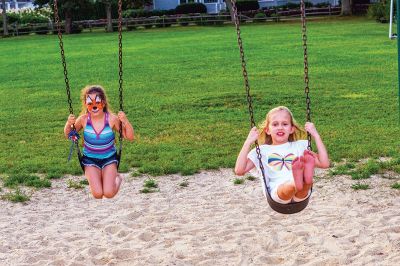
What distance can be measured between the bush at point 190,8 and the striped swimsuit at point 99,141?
5022 cm

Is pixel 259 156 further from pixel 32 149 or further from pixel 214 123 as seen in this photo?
pixel 214 123

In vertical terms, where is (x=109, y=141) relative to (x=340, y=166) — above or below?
above

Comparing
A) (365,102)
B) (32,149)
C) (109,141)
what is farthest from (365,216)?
(365,102)

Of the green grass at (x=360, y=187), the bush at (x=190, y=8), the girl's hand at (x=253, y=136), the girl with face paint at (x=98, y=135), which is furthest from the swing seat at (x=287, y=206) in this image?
the bush at (x=190, y=8)

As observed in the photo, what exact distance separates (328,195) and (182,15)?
45.4 metres

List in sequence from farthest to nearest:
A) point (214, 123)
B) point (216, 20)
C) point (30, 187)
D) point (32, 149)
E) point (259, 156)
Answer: point (216, 20) → point (214, 123) → point (32, 149) → point (30, 187) → point (259, 156)

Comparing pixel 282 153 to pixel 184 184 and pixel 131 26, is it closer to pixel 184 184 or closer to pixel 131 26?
pixel 184 184

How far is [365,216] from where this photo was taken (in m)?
7.88

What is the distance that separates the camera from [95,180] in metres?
6.16

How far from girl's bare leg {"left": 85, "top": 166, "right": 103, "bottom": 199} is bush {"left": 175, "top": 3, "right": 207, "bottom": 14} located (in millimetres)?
50323

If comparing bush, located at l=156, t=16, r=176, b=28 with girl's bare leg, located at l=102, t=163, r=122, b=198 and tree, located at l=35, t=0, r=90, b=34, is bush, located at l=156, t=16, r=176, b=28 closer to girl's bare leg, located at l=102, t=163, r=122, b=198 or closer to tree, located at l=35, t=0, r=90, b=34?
tree, located at l=35, t=0, r=90, b=34

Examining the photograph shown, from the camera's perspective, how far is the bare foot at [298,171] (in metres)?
5.34

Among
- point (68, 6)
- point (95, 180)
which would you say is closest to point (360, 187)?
point (95, 180)

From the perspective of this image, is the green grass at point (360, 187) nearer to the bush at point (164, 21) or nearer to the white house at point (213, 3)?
the bush at point (164, 21)
